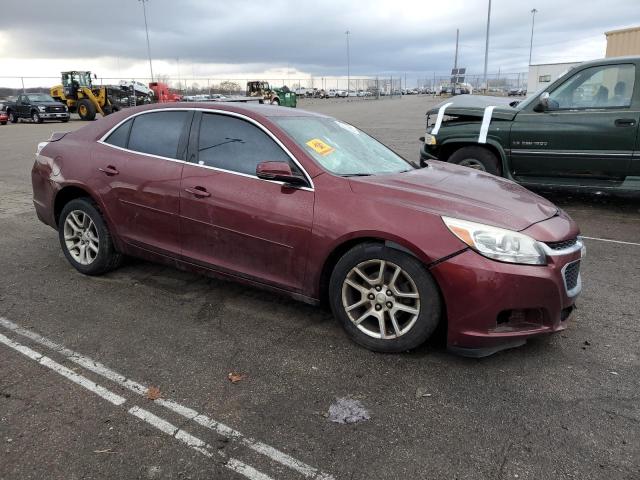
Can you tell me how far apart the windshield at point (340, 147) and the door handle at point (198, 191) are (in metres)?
0.73

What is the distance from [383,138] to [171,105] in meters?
13.0

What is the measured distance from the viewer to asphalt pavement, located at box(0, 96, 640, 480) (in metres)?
2.42

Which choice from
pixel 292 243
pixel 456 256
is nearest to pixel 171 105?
pixel 292 243

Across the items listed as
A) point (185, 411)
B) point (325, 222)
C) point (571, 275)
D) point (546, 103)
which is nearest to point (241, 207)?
point (325, 222)

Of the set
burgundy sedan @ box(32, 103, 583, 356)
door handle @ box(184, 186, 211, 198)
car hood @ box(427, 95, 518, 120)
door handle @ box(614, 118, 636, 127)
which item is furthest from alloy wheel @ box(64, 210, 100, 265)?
door handle @ box(614, 118, 636, 127)

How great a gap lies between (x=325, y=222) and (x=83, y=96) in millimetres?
31017

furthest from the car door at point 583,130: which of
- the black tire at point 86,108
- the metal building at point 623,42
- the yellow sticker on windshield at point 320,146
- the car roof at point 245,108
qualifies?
the black tire at point 86,108

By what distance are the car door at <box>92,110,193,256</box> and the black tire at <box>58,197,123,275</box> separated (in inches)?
8.1

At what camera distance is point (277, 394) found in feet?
9.72

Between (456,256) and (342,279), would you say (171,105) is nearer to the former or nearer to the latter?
(342,279)

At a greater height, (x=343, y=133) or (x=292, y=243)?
(x=343, y=133)

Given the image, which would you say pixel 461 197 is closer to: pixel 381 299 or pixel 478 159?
pixel 381 299

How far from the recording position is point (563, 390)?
2988 mm

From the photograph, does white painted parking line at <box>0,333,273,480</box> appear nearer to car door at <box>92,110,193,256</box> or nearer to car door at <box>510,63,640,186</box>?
car door at <box>92,110,193,256</box>
